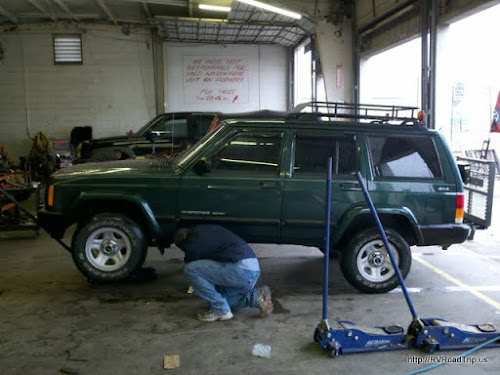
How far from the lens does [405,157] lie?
5246 mm

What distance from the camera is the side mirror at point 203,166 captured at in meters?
5.01

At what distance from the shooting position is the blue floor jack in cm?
373

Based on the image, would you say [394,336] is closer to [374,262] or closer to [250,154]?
[374,262]

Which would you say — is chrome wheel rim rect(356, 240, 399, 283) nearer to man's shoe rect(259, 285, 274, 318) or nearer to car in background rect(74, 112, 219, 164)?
man's shoe rect(259, 285, 274, 318)

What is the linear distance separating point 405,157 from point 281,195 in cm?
146

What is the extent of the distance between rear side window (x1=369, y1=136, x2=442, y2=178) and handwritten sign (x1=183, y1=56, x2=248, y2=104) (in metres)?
12.4

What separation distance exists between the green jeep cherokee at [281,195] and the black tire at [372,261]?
11 mm

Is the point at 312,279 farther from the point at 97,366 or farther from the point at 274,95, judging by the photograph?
the point at 274,95

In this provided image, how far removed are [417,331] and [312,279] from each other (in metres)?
1.96

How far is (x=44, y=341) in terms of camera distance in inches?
155

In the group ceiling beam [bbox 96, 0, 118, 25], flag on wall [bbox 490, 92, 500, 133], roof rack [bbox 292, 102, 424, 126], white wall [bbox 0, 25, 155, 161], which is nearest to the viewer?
roof rack [bbox 292, 102, 424, 126]

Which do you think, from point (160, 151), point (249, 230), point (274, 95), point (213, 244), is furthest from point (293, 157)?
point (274, 95)

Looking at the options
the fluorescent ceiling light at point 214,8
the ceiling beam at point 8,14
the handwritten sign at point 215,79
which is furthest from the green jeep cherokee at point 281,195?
the handwritten sign at point 215,79

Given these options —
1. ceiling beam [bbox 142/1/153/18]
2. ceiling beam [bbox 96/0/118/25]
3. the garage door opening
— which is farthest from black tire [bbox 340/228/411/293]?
ceiling beam [bbox 96/0/118/25]
